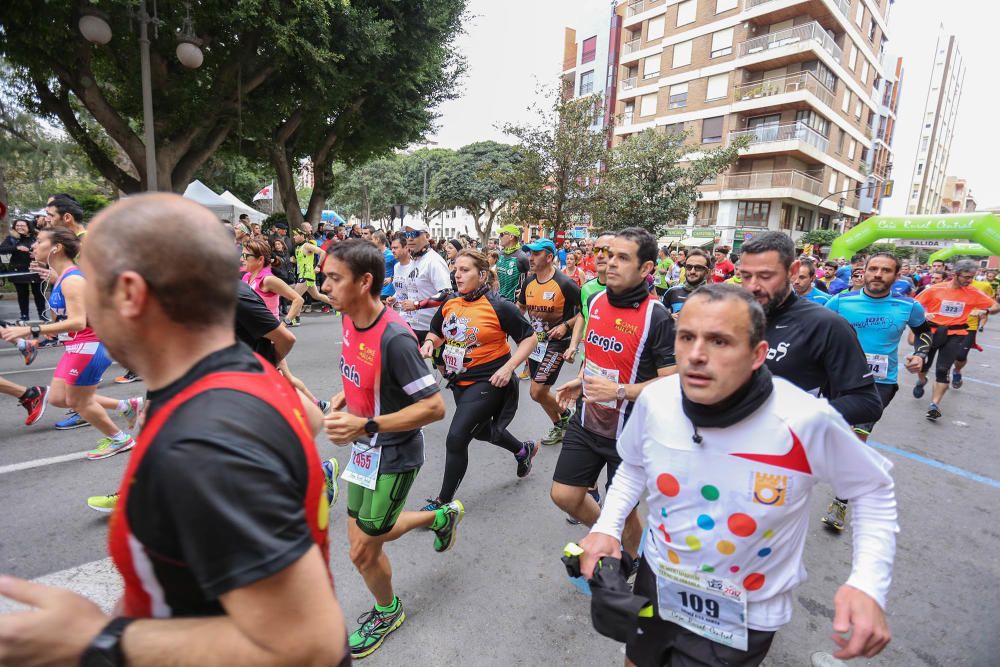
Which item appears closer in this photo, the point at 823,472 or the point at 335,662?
the point at 335,662

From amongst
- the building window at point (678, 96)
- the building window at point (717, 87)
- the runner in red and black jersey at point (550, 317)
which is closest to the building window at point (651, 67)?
the building window at point (678, 96)

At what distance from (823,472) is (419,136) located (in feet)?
64.4

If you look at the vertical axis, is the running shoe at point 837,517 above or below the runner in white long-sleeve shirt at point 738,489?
below

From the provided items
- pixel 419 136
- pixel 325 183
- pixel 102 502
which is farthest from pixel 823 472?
pixel 325 183

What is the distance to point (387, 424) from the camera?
89.4 inches

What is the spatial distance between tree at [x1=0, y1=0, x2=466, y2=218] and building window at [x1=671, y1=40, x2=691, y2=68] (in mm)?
21908

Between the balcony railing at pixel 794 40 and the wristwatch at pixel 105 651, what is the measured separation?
35864 millimetres

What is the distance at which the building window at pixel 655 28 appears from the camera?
34000 mm

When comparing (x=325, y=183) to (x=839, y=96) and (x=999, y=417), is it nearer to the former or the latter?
(x=999, y=417)

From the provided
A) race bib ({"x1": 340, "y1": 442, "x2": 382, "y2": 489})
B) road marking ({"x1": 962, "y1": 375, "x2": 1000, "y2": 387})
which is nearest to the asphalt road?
race bib ({"x1": 340, "y1": 442, "x2": 382, "y2": 489})

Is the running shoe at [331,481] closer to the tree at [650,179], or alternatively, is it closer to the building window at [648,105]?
the tree at [650,179]

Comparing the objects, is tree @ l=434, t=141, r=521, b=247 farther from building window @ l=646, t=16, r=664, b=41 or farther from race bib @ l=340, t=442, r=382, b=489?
race bib @ l=340, t=442, r=382, b=489

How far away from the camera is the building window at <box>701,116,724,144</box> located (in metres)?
30.9

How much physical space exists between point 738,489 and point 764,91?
113 ft
